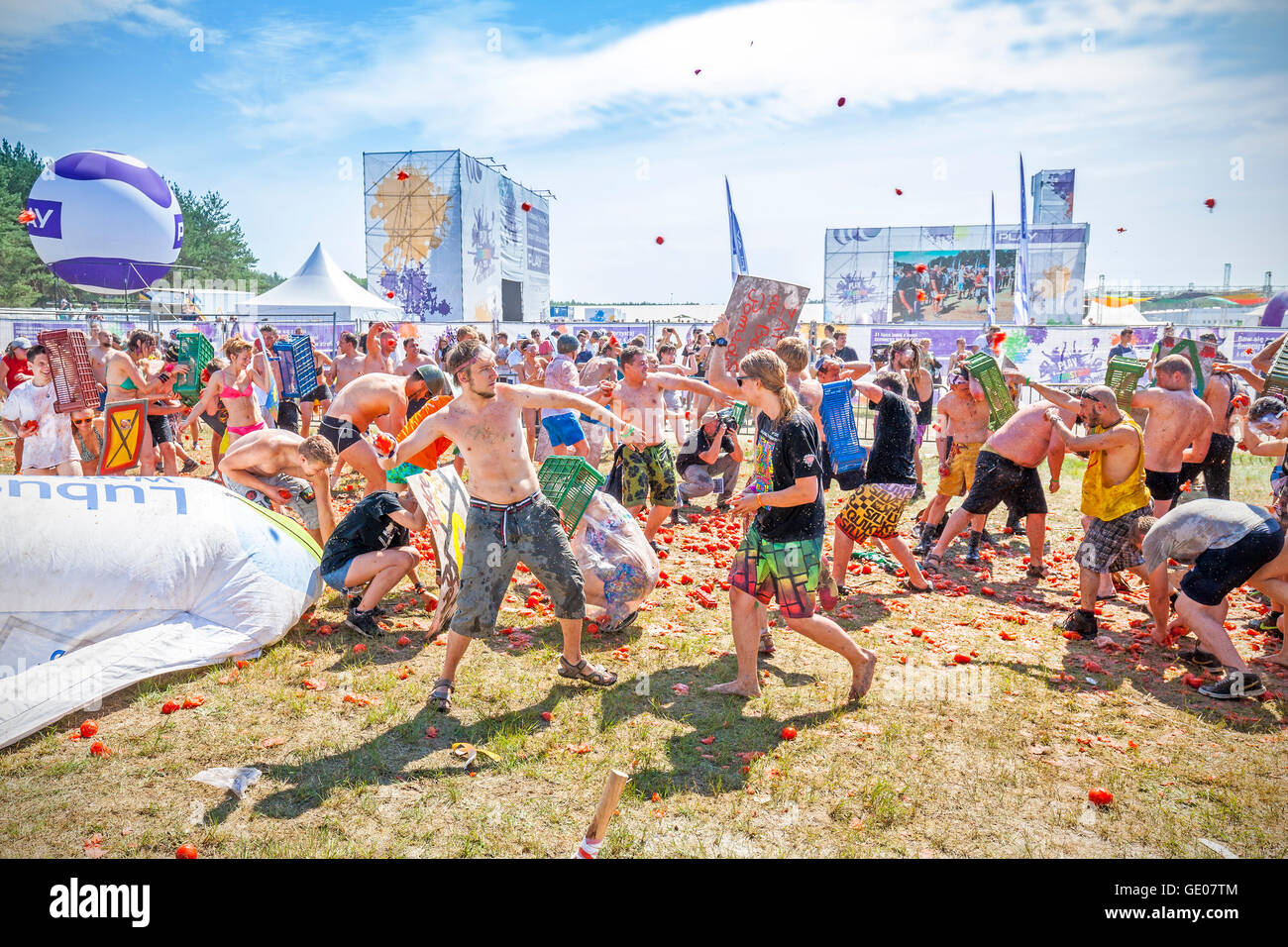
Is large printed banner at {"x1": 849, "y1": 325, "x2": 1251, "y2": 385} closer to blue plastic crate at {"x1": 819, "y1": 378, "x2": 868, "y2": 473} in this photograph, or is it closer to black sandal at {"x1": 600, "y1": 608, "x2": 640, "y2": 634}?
blue plastic crate at {"x1": 819, "y1": 378, "x2": 868, "y2": 473}

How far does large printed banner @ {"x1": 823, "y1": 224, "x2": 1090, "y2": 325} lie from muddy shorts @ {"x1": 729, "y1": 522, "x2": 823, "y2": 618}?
136ft

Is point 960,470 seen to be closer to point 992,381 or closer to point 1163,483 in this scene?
point 992,381

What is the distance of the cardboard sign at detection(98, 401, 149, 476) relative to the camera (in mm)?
8055

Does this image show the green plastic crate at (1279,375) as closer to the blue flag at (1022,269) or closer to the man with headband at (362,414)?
the man with headband at (362,414)

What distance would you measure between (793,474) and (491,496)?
66.8 inches

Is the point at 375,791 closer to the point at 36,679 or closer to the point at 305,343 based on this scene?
the point at 36,679

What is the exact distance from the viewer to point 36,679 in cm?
416

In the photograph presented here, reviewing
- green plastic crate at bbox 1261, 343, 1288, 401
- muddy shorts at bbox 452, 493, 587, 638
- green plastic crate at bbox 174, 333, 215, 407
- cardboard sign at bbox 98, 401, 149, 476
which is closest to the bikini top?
cardboard sign at bbox 98, 401, 149, 476

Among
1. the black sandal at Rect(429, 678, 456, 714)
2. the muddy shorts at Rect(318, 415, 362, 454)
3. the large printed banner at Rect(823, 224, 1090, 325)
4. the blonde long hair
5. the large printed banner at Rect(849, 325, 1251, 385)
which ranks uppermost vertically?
the large printed banner at Rect(823, 224, 1090, 325)

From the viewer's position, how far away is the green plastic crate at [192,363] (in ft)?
35.1

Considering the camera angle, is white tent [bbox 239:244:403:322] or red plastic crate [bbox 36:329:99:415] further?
white tent [bbox 239:244:403:322]

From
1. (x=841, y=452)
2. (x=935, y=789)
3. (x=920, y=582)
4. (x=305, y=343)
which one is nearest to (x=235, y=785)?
(x=935, y=789)

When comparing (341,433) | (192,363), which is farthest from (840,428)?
(192,363)

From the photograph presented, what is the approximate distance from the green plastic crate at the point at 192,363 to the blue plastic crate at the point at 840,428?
28.0ft
